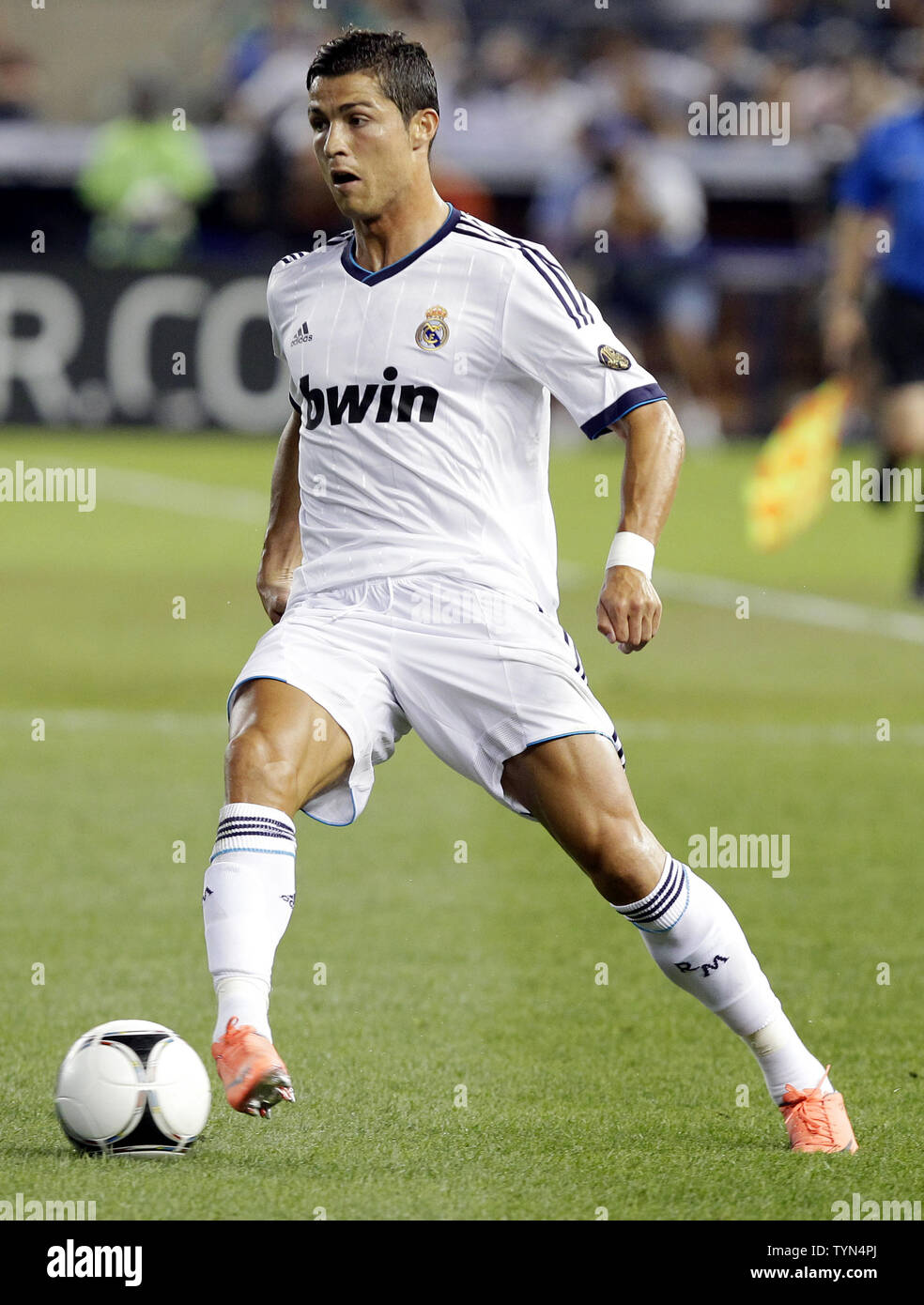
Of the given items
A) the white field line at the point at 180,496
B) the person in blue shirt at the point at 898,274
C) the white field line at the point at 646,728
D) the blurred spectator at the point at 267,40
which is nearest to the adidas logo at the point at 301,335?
the white field line at the point at 646,728

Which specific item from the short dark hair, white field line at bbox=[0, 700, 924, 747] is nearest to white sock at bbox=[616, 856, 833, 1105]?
the short dark hair

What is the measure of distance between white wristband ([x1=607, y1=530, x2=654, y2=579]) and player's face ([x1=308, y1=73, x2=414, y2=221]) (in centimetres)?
85

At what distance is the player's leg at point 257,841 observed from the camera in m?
4.10

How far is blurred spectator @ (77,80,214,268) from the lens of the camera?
2125 centimetres

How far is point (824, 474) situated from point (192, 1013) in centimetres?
1228

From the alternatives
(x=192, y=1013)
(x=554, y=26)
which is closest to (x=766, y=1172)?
(x=192, y=1013)

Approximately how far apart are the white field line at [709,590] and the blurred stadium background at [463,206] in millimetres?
2568

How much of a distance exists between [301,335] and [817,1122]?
1.89m

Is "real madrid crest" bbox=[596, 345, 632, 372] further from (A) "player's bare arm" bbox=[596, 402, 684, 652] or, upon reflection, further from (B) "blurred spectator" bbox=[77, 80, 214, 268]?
(B) "blurred spectator" bbox=[77, 80, 214, 268]

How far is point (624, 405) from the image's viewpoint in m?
4.45

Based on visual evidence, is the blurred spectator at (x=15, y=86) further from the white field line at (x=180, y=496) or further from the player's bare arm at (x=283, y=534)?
the player's bare arm at (x=283, y=534)

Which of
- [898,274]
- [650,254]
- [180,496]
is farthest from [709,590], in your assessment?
[650,254]

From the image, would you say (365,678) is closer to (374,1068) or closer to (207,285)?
(374,1068)

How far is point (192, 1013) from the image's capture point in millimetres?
5484
